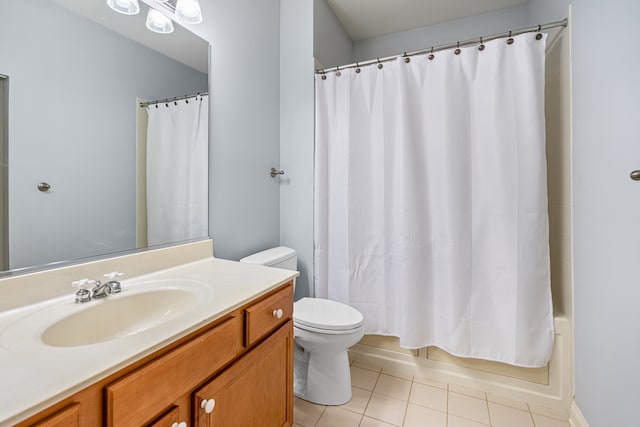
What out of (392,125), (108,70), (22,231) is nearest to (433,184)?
(392,125)

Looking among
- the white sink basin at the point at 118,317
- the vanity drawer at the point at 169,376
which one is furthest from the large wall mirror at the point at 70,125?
the vanity drawer at the point at 169,376

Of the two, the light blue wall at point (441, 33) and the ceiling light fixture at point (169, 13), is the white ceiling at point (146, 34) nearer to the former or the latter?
the ceiling light fixture at point (169, 13)

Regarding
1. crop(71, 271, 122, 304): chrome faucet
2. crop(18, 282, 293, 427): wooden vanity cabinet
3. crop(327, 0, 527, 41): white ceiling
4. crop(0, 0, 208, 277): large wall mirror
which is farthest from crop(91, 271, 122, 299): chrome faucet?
crop(327, 0, 527, 41): white ceiling

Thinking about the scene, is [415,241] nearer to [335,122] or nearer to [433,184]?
[433,184]

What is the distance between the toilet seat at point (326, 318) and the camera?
4.71 ft

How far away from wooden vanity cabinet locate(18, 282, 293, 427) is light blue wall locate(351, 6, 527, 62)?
7.82 ft

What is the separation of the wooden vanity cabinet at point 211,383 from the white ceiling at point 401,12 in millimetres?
2168

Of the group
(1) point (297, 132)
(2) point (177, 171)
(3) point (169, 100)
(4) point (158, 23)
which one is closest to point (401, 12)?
(1) point (297, 132)

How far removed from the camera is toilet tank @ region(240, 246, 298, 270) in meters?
1.66

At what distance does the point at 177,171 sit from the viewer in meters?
1.35

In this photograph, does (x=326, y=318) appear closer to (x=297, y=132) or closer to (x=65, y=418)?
(x=65, y=418)

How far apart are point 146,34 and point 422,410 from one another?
2.23m

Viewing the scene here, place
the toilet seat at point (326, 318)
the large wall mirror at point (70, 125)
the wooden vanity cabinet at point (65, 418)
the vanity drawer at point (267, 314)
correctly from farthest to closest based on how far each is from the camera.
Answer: the toilet seat at point (326, 318) → the vanity drawer at point (267, 314) → the large wall mirror at point (70, 125) → the wooden vanity cabinet at point (65, 418)

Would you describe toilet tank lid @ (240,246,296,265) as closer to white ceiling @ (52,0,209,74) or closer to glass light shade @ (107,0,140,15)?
white ceiling @ (52,0,209,74)
